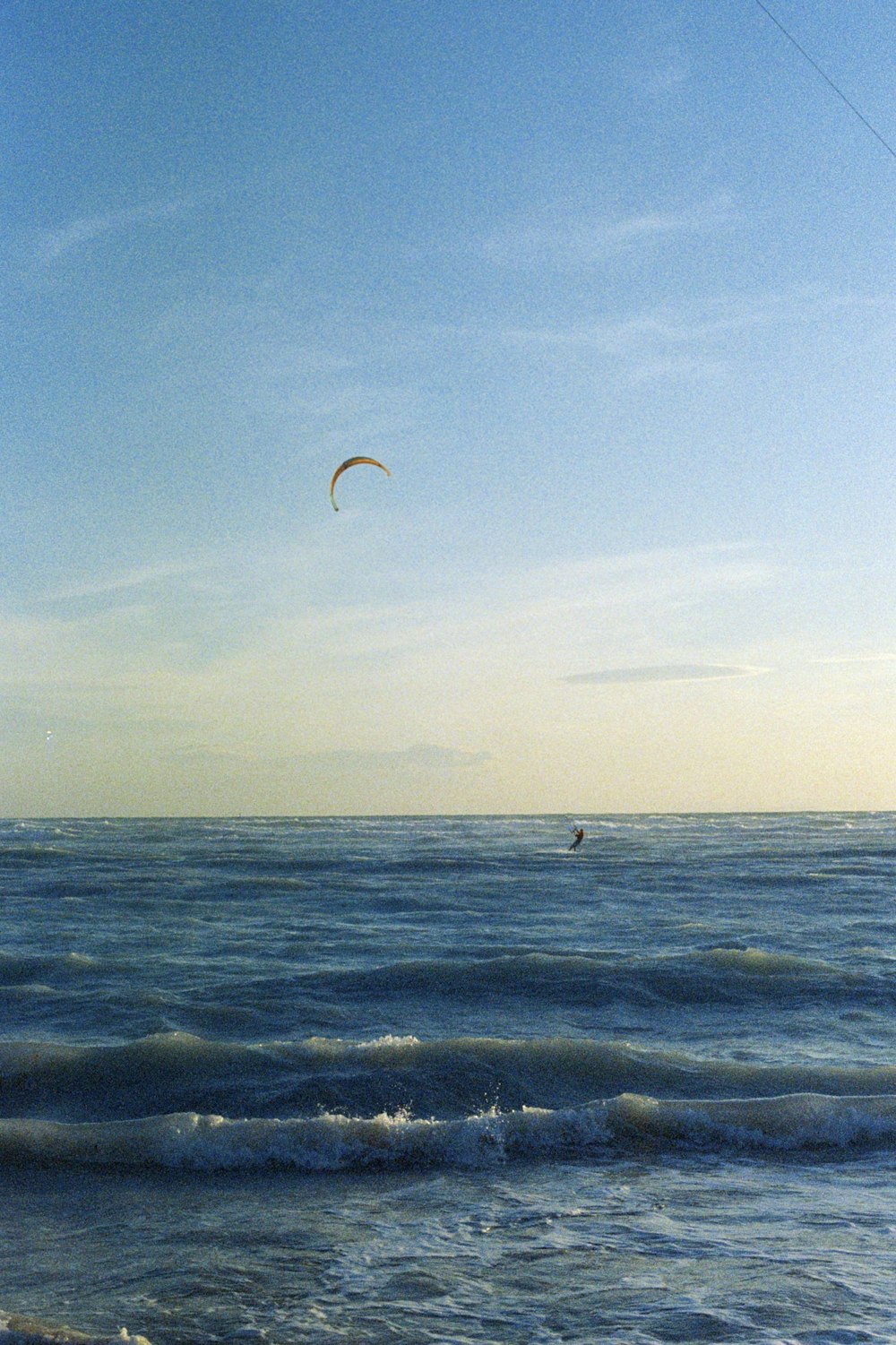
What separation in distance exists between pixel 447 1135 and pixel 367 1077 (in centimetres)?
175

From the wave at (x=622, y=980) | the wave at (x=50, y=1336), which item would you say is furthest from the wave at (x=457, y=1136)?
the wave at (x=622, y=980)

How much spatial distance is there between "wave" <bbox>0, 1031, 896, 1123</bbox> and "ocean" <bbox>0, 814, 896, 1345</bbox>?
4 cm

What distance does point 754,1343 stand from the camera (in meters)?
5.09

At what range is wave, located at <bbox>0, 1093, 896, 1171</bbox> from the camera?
826cm

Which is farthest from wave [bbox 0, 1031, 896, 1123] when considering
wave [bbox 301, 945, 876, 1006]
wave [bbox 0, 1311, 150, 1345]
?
wave [bbox 0, 1311, 150, 1345]

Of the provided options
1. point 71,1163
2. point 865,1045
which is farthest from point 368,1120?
point 865,1045

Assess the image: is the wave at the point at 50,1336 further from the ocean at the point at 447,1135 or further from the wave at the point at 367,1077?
the wave at the point at 367,1077

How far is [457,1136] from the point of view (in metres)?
8.48

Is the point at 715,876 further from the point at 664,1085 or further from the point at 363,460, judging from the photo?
the point at 664,1085

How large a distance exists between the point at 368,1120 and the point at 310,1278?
2.70 meters

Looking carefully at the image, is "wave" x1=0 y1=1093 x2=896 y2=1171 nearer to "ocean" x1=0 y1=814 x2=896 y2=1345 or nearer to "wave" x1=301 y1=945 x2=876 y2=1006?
"ocean" x1=0 y1=814 x2=896 y2=1345

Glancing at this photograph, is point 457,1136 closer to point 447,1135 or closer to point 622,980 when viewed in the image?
point 447,1135

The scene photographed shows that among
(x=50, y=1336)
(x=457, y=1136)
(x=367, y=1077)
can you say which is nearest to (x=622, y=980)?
(x=367, y=1077)

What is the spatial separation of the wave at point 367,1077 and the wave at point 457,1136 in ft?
1.83
